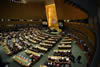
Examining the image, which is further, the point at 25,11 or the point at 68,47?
the point at 25,11

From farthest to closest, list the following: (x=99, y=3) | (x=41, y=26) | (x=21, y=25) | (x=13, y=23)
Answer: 1. (x=41, y=26)
2. (x=21, y=25)
3. (x=13, y=23)
4. (x=99, y=3)

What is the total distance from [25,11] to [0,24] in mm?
8430

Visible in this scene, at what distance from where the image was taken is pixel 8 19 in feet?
69.0

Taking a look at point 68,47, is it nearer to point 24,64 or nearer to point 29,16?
point 24,64

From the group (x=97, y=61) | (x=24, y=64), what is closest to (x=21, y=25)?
(x=24, y=64)

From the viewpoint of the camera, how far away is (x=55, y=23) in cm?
2398

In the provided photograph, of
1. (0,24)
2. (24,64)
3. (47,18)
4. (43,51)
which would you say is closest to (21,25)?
(0,24)

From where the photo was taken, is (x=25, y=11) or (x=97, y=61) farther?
(x=25, y=11)

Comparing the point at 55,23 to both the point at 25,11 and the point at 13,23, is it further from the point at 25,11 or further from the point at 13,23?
the point at 13,23

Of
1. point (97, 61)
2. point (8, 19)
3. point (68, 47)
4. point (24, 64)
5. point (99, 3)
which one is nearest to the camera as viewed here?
Result: point (99, 3)

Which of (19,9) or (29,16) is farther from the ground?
(19,9)

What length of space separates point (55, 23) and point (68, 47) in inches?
565

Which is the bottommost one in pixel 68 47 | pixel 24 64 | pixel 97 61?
pixel 24 64

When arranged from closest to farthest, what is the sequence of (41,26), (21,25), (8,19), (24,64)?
(24,64) < (8,19) < (21,25) < (41,26)
